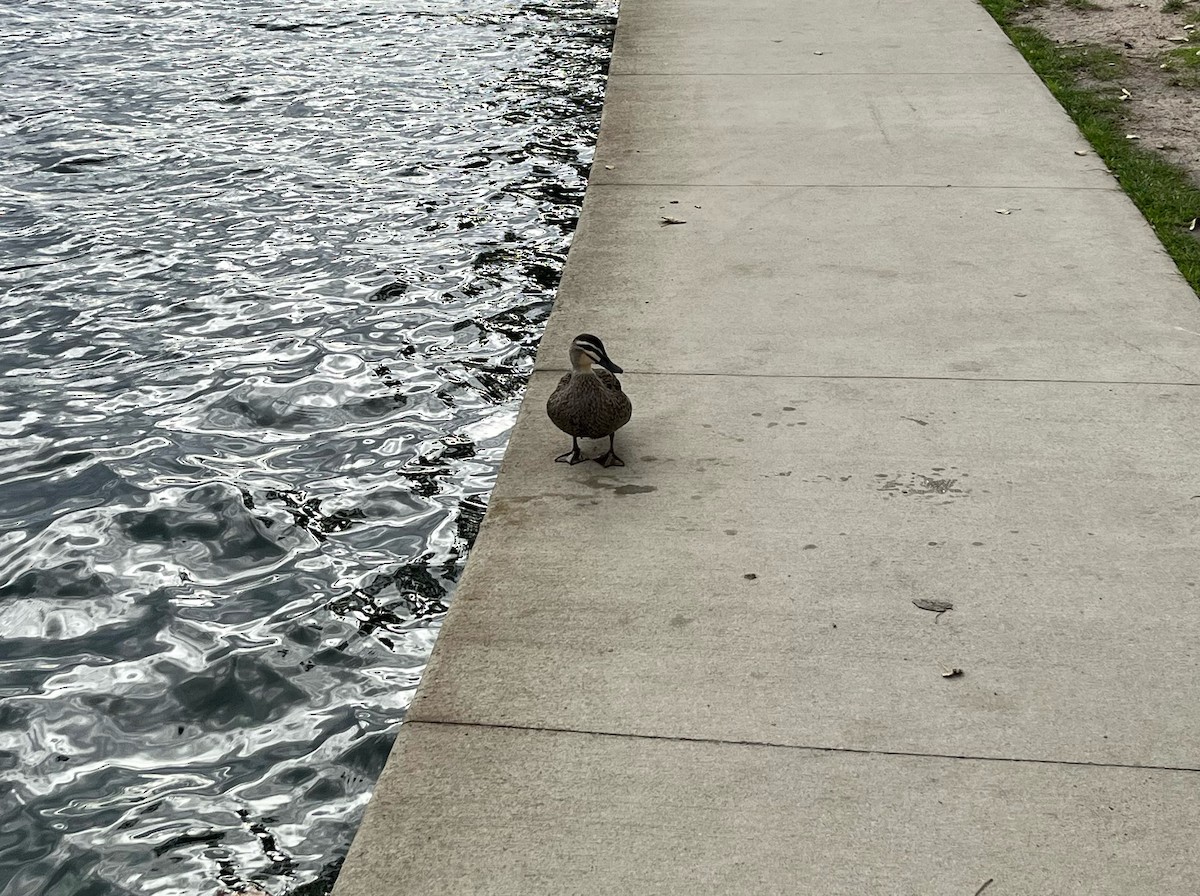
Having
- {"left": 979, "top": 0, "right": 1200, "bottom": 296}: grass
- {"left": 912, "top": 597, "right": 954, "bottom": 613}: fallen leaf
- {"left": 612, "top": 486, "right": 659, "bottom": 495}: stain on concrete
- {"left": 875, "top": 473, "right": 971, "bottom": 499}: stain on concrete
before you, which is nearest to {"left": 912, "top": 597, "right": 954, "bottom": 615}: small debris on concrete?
{"left": 912, "top": 597, "right": 954, "bottom": 613}: fallen leaf

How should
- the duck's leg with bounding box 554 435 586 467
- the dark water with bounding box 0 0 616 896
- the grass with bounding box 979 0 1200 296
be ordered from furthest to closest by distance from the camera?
the grass with bounding box 979 0 1200 296
the duck's leg with bounding box 554 435 586 467
the dark water with bounding box 0 0 616 896

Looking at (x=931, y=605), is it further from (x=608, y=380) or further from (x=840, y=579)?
(x=608, y=380)

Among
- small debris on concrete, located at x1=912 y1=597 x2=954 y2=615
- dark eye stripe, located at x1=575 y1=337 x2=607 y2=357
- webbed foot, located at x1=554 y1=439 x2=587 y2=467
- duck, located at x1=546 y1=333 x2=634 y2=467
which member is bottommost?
webbed foot, located at x1=554 y1=439 x2=587 y2=467

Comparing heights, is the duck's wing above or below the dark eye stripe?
below

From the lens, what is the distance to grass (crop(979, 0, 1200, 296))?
7.12 meters

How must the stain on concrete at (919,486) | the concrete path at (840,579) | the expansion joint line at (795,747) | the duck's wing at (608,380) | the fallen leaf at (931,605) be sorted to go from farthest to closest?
the duck's wing at (608,380) → the stain on concrete at (919,486) → the fallen leaf at (931,605) → the expansion joint line at (795,747) → the concrete path at (840,579)

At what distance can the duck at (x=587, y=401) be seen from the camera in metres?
4.83

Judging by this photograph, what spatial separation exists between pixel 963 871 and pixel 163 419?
13.3 feet

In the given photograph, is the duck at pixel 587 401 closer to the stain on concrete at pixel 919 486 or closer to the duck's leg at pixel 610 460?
the duck's leg at pixel 610 460

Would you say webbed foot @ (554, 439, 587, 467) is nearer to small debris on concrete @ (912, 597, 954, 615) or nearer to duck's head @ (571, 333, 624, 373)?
duck's head @ (571, 333, 624, 373)

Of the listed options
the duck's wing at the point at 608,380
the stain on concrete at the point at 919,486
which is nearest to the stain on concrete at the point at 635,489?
the duck's wing at the point at 608,380

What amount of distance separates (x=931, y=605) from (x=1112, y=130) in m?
5.86

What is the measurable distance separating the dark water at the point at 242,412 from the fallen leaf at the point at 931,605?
5.41 feet

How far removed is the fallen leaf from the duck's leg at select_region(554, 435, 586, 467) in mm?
1526
